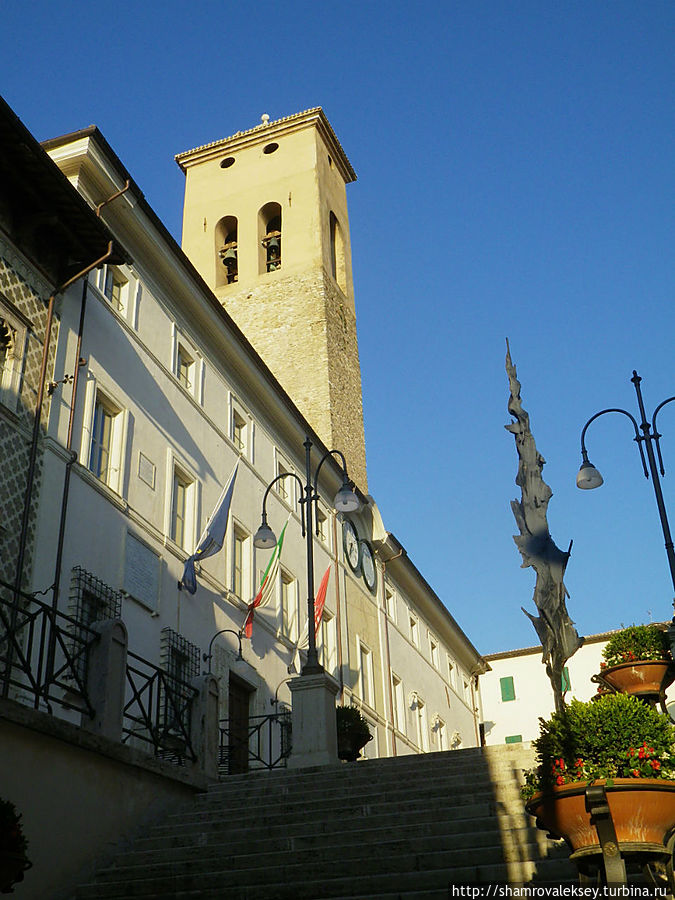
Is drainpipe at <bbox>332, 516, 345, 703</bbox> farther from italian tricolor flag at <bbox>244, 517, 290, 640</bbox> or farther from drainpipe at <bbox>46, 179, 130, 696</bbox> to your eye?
drainpipe at <bbox>46, 179, 130, 696</bbox>

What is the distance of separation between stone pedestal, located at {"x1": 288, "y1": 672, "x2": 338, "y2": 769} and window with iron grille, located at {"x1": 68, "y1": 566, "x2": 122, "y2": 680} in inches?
123

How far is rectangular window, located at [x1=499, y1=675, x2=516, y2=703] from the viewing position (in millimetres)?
48875

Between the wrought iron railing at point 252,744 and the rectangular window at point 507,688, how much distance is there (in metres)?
29.6

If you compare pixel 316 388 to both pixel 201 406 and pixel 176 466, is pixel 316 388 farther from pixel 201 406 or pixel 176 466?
pixel 176 466

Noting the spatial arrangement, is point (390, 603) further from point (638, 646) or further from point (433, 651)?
point (638, 646)

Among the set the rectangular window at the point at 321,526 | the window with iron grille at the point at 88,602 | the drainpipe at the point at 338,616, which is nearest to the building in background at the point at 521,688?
the drainpipe at the point at 338,616

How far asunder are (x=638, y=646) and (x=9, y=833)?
7.92m

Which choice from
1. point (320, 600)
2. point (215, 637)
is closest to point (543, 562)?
point (215, 637)

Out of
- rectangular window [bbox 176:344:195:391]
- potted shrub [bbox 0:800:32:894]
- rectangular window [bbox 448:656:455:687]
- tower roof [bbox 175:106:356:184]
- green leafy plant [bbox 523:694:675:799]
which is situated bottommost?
potted shrub [bbox 0:800:32:894]

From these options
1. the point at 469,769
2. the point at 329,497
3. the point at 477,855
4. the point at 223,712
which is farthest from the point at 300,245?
the point at 477,855

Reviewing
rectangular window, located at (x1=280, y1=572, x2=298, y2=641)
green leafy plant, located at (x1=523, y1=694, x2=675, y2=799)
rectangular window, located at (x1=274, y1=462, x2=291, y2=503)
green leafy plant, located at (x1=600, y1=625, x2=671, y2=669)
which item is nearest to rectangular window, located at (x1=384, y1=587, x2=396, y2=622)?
rectangular window, located at (x1=274, y1=462, x2=291, y2=503)

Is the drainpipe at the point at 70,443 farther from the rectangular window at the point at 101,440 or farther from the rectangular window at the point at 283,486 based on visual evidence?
the rectangular window at the point at 283,486

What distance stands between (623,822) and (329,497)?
75.9 feet

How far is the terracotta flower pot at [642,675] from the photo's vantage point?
461 inches
